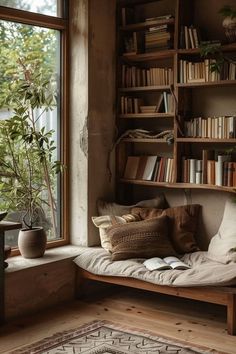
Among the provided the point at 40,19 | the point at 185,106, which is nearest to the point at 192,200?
the point at 185,106

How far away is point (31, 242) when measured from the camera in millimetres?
4711

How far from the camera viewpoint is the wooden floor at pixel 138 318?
4043 millimetres

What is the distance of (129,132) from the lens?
5.48 metres

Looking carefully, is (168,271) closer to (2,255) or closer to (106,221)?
(106,221)

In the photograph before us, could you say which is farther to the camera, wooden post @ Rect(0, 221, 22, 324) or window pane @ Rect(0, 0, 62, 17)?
window pane @ Rect(0, 0, 62, 17)

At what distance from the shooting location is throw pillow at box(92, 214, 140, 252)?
5.06 meters

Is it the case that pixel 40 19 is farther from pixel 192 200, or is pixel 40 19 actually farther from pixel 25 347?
pixel 25 347

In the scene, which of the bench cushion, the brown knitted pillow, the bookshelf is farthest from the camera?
the bookshelf

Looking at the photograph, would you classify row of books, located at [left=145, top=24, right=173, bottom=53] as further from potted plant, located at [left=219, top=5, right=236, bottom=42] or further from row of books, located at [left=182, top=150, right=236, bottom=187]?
row of books, located at [left=182, top=150, right=236, bottom=187]

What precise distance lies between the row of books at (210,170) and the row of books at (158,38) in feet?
3.47

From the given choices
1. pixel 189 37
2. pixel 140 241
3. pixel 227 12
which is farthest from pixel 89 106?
pixel 227 12

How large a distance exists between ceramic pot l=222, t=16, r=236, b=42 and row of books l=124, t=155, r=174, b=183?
3.94 ft

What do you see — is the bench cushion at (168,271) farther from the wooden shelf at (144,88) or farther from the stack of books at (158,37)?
the stack of books at (158,37)

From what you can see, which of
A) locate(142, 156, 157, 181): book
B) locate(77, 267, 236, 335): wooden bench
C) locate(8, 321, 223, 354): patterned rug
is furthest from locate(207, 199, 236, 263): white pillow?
locate(8, 321, 223, 354): patterned rug
